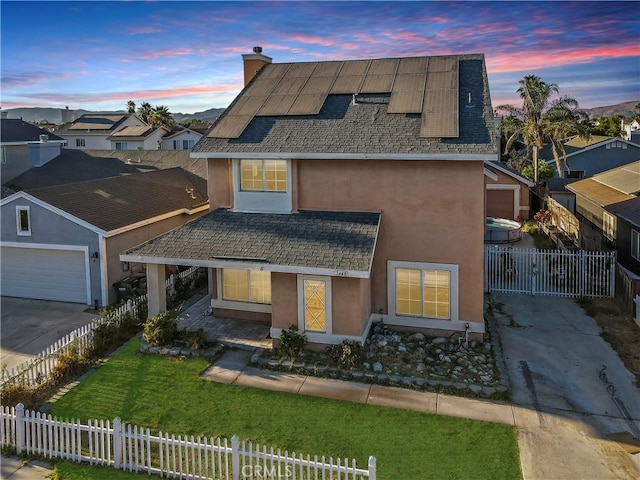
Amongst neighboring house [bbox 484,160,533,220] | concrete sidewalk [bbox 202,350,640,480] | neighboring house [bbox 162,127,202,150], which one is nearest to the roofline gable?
concrete sidewalk [bbox 202,350,640,480]

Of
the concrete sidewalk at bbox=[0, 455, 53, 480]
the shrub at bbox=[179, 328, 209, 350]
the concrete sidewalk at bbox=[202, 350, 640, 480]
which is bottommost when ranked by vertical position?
the concrete sidewalk at bbox=[0, 455, 53, 480]

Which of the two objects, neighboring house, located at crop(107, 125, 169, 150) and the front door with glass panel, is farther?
neighboring house, located at crop(107, 125, 169, 150)

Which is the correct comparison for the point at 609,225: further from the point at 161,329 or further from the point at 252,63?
the point at 161,329

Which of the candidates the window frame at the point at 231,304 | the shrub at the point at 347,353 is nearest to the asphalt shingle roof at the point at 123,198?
A: the window frame at the point at 231,304

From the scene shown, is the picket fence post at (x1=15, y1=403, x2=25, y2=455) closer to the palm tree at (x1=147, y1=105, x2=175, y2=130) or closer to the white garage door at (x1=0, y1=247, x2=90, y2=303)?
the white garage door at (x1=0, y1=247, x2=90, y2=303)

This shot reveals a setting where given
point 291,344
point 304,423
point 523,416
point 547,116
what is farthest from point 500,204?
point 304,423

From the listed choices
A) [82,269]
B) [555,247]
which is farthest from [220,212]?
[555,247]
